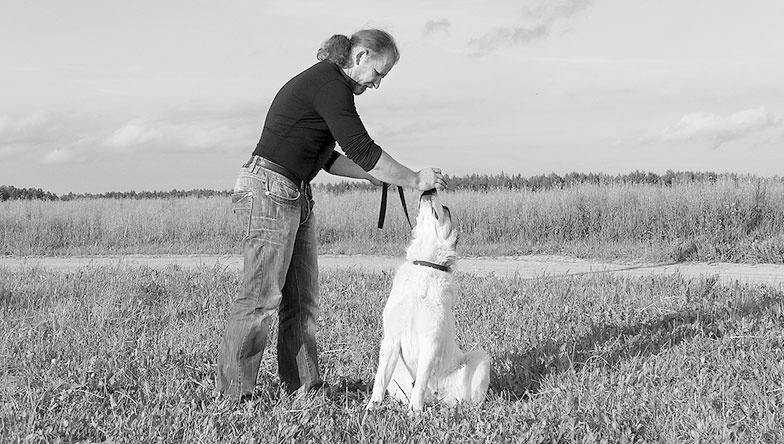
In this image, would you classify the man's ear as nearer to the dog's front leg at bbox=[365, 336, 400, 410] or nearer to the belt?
the belt

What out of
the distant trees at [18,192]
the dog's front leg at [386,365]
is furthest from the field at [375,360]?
the distant trees at [18,192]

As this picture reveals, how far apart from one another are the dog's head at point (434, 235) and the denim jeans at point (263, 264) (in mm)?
798

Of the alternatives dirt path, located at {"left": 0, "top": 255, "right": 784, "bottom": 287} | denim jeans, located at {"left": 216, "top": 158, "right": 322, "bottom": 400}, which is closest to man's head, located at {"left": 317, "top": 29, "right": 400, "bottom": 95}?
denim jeans, located at {"left": 216, "top": 158, "right": 322, "bottom": 400}

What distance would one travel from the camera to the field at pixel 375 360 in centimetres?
462

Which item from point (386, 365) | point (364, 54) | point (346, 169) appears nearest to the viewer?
point (364, 54)

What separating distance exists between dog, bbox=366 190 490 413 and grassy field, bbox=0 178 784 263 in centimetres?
1051

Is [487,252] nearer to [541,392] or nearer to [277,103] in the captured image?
[541,392]

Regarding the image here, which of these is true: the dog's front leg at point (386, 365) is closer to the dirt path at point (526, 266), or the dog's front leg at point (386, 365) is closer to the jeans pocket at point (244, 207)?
the jeans pocket at point (244, 207)

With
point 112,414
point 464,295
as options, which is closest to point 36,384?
point 112,414

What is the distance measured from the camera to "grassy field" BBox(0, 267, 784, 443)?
462 cm

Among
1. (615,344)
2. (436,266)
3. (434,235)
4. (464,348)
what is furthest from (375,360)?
(615,344)

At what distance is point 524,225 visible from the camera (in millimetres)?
18016

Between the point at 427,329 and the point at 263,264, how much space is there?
3.73ft

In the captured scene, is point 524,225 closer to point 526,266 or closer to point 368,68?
point 526,266
